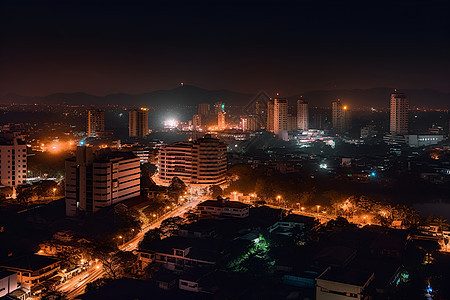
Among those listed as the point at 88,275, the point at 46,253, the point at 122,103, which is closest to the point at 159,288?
the point at 88,275

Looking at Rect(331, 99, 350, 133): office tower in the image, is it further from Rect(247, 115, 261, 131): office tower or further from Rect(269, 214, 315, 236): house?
Rect(269, 214, 315, 236): house

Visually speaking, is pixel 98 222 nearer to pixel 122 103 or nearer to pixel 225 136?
pixel 225 136

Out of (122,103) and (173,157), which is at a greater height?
(122,103)

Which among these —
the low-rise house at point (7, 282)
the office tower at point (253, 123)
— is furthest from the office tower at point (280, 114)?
the low-rise house at point (7, 282)

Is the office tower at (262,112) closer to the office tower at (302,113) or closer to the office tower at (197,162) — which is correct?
the office tower at (302,113)

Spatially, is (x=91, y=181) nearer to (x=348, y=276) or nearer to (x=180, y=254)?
(x=180, y=254)

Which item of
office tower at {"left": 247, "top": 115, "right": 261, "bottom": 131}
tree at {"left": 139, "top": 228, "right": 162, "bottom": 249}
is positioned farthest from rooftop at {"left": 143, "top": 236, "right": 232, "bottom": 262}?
office tower at {"left": 247, "top": 115, "right": 261, "bottom": 131}
